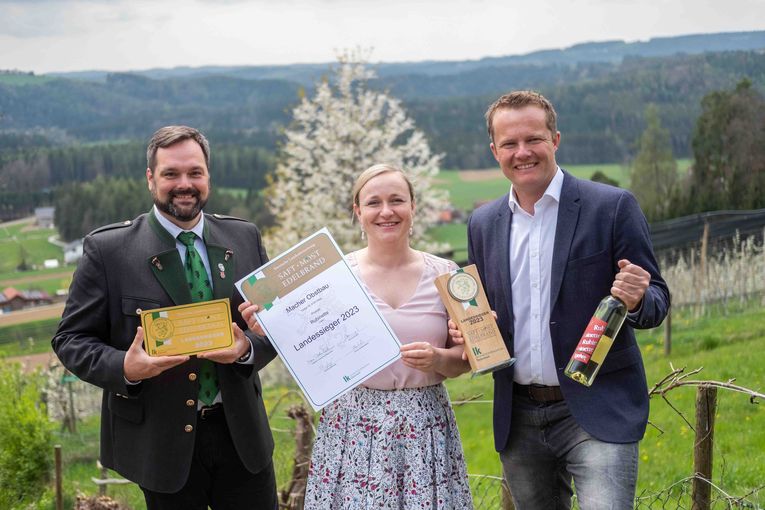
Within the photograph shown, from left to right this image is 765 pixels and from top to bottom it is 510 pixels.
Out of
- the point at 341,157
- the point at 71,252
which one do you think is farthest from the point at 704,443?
the point at 71,252

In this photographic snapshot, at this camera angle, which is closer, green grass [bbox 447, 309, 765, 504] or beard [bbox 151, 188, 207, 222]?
beard [bbox 151, 188, 207, 222]

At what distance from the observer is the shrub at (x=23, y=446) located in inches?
341

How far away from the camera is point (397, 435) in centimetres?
350

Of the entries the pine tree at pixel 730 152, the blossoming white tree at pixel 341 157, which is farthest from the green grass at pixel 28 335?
the pine tree at pixel 730 152

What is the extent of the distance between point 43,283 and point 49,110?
9.27 m

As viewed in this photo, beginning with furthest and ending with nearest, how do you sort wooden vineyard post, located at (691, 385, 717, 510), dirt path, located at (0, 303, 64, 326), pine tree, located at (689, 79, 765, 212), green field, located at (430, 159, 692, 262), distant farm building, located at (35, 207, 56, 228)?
green field, located at (430, 159, 692, 262)
distant farm building, located at (35, 207, 56, 228)
dirt path, located at (0, 303, 64, 326)
pine tree, located at (689, 79, 765, 212)
wooden vineyard post, located at (691, 385, 717, 510)

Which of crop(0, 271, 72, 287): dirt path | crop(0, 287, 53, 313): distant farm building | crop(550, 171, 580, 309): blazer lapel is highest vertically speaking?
crop(550, 171, 580, 309): blazer lapel

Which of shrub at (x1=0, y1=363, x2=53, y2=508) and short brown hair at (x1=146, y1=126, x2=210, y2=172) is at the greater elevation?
short brown hair at (x1=146, y1=126, x2=210, y2=172)

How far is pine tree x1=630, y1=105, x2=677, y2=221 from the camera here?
34469mm

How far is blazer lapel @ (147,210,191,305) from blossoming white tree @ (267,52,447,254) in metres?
12.4

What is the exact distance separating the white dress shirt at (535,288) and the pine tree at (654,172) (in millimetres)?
30407

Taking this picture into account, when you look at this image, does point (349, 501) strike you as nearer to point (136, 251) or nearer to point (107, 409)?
point (107, 409)

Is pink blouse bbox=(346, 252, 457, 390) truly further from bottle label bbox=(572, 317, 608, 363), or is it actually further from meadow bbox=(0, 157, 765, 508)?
meadow bbox=(0, 157, 765, 508)

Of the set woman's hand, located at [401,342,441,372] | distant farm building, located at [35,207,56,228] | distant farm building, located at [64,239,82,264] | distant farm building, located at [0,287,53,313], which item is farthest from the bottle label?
distant farm building, located at [64,239,82,264]
